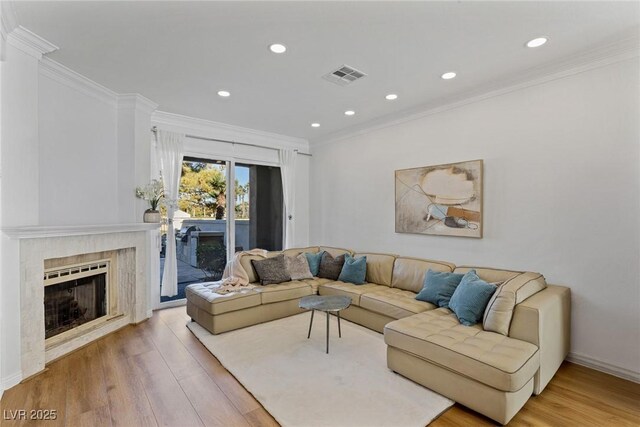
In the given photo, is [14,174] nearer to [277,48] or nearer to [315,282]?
[277,48]

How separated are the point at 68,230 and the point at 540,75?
4.93 meters

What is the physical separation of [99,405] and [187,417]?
0.72 metres

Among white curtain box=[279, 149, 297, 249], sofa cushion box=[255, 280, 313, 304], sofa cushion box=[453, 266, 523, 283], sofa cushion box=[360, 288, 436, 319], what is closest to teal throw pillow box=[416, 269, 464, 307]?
sofa cushion box=[360, 288, 436, 319]

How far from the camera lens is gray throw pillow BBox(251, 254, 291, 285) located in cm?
413

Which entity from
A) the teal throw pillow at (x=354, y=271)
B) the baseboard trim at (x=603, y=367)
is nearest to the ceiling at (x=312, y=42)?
the teal throw pillow at (x=354, y=271)

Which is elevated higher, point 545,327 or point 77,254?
point 77,254

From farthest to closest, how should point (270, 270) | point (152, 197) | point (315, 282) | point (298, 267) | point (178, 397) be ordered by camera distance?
point (298, 267) → point (315, 282) → point (270, 270) → point (152, 197) → point (178, 397)

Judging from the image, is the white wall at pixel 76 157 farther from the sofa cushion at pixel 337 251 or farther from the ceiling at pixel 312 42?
the sofa cushion at pixel 337 251

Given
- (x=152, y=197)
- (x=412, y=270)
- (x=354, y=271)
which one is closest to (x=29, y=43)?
(x=152, y=197)

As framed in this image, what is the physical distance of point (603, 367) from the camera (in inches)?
103

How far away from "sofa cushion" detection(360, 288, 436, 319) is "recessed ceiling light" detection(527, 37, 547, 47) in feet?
8.61

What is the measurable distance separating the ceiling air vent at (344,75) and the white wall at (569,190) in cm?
140

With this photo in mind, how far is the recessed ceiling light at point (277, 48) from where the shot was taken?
2512mm

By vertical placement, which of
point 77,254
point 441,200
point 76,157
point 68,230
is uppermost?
point 76,157
